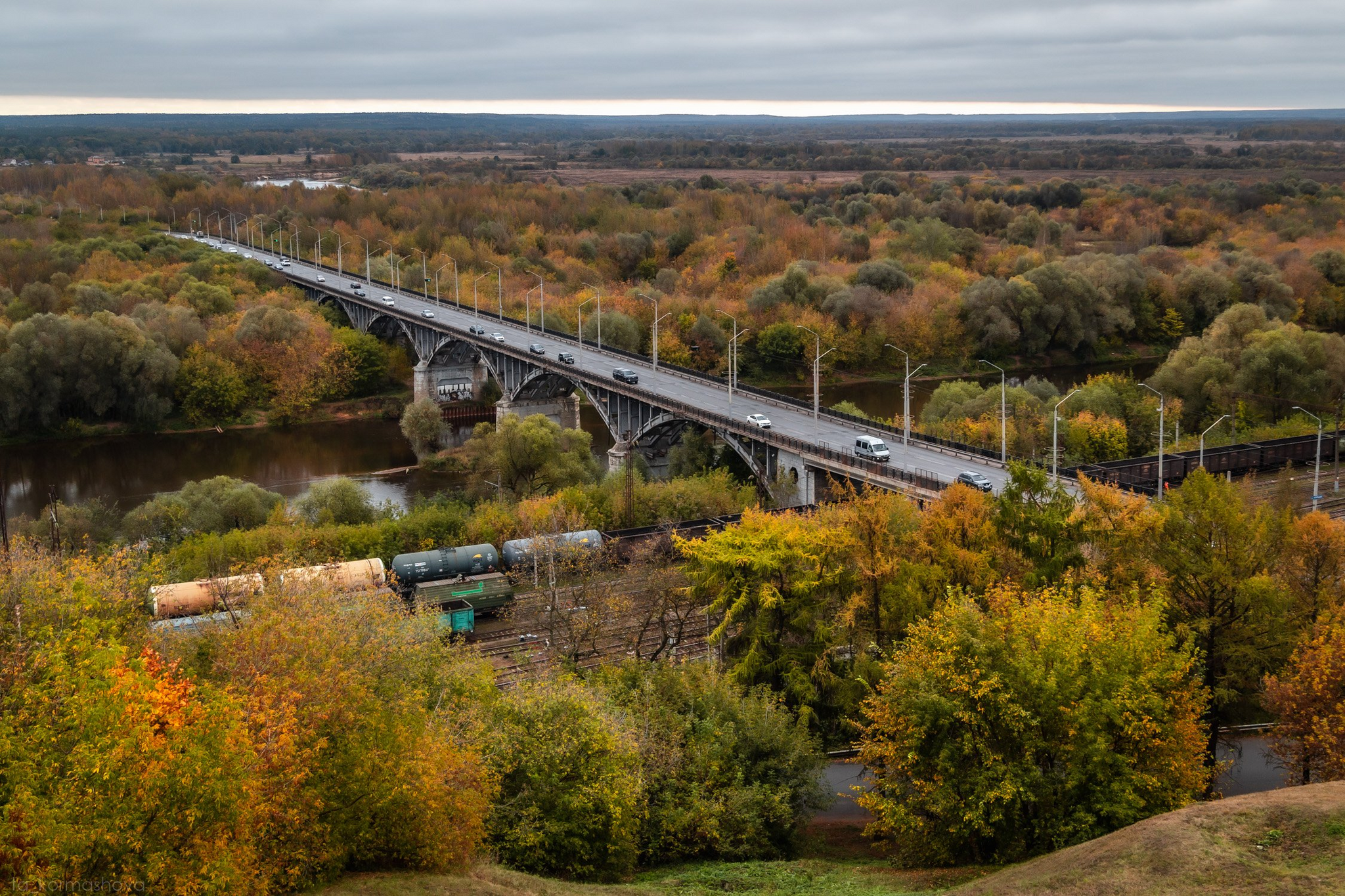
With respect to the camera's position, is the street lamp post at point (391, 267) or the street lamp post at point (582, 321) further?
the street lamp post at point (391, 267)

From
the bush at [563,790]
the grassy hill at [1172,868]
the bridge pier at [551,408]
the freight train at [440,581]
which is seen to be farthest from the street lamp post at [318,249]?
the grassy hill at [1172,868]

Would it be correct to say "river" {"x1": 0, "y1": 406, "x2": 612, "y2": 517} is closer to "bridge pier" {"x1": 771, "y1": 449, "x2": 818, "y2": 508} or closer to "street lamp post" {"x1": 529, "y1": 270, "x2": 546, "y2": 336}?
"street lamp post" {"x1": 529, "y1": 270, "x2": 546, "y2": 336}

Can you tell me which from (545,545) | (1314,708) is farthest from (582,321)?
(1314,708)

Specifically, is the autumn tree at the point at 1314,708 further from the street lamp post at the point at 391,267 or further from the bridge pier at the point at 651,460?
the street lamp post at the point at 391,267

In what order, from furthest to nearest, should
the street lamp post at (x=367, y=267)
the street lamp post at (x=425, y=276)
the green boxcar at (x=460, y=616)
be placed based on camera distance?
1. the street lamp post at (x=367, y=267)
2. the street lamp post at (x=425, y=276)
3. the green boxcar at (x=460, y=616)

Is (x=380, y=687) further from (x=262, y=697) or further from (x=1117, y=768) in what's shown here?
(x=1117, y=768)

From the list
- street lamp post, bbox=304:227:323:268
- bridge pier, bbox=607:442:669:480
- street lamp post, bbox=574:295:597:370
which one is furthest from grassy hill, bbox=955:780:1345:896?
street lamp post, bbox=304:227:323:268

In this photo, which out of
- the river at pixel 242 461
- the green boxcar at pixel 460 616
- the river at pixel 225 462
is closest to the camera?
the green boxcar at pixel 460 616
